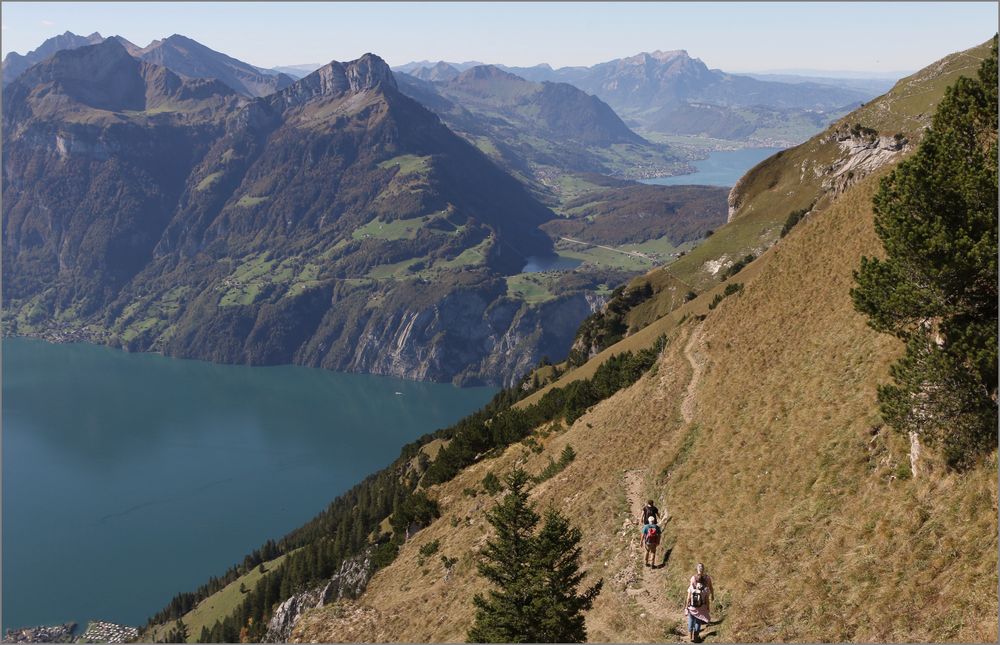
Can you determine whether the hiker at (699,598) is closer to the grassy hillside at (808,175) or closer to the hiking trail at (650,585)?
the hiking trail at (650,585)

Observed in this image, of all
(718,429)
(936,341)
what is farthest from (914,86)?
(936,341)

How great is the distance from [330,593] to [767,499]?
Answer: 3960 cm

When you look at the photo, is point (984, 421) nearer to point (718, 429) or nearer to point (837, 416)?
point (837, 416)

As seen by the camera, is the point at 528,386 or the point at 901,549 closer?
the point at 901,549

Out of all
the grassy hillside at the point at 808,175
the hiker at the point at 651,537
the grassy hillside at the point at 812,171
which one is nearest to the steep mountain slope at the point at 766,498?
the hiker at the point at 651,537

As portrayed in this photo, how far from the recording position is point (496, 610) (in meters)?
27.5

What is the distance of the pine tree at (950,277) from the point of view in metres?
24.2

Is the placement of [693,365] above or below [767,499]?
above

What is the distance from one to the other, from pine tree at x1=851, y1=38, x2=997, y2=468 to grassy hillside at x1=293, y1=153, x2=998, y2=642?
1845mm

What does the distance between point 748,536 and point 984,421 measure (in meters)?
11.5

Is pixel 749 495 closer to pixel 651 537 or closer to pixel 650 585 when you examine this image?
pixel 651 537

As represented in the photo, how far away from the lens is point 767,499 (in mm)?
34000

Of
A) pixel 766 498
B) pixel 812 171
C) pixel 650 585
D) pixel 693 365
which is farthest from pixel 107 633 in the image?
pixel 812 171

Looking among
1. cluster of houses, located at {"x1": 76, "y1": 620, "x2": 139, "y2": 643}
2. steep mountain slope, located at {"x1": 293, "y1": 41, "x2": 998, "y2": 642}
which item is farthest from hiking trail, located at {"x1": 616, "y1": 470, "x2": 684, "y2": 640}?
cluster of houses, located at {"x1": 76, "y1": 620, "x2": 139, "y2": 643}
